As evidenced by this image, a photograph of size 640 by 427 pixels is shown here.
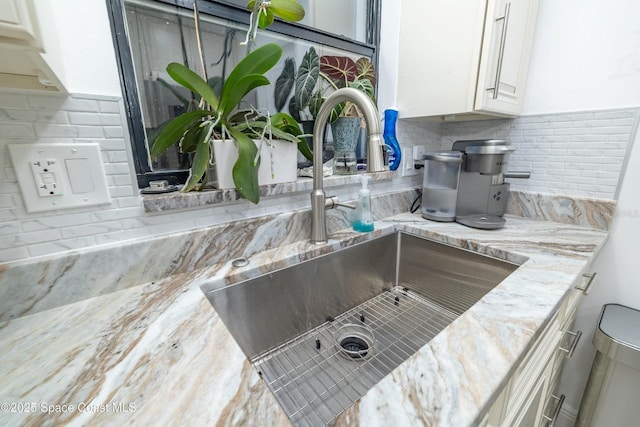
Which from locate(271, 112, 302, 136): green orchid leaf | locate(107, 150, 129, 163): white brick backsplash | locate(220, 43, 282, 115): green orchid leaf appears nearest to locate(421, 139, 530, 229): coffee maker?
locate(271, 112, 302, 136): green orchid leaf

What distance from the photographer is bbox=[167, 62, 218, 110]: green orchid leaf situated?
63cm

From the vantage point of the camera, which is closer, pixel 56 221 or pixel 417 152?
pixel 56 221

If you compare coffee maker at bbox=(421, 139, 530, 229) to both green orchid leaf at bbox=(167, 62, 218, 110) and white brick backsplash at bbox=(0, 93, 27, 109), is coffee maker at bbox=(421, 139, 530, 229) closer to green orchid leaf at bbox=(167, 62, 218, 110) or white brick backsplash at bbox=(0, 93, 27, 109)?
green orchid leaf at bbox=(167, 62, 218, 110)

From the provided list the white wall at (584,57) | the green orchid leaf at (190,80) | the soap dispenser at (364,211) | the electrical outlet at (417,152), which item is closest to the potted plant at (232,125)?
the green orchid leaf at (190,80)

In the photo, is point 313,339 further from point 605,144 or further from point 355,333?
point 605,144

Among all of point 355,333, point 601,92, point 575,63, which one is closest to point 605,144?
point 601,92

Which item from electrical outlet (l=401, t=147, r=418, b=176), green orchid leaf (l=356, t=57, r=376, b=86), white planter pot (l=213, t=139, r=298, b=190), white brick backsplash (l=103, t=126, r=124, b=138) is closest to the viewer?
white brick backsplash (l=103, t=126, r=124, b=138)

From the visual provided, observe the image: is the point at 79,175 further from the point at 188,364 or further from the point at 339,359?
the point at 339,359

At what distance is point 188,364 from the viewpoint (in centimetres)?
40

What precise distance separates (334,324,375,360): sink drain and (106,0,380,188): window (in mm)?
691

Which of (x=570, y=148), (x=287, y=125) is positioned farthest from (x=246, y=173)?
(x=570, y=148)

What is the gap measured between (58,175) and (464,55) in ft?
4.07

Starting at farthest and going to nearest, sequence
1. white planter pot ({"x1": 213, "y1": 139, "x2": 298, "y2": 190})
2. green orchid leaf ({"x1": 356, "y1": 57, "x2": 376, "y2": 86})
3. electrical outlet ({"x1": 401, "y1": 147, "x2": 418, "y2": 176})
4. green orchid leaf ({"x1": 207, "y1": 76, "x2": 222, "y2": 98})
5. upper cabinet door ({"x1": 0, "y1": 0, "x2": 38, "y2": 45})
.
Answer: electrical outlet ({"x1": 401, "y1": 147, "x2": 418, "y2": 176}) → green orchid leaf ({"x1": 356, "y1": 57, "x2": 376, "y2": 86}) → green orchid leaf ({"x1": 207, "y1": 76, "x2": 222, "y2": 98}) → white planter pot ({"x1": 213, "y1": 139, "x2": 298, "y2": 190}) → upper cabinet door ({"x1": 0, "y1": 0, "x2": 38, "y2": 45})

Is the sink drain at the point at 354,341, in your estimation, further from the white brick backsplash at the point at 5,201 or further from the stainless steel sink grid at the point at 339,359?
the white brick backsplash at the point at 5,201
